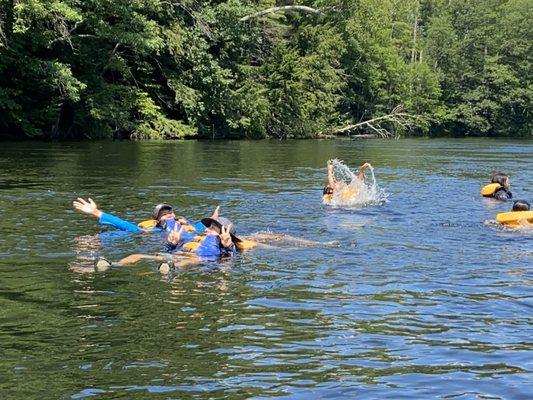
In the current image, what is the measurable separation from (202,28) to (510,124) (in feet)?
166

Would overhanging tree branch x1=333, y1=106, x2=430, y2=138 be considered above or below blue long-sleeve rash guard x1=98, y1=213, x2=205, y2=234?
above

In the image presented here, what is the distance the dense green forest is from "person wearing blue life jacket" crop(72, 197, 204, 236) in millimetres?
19043

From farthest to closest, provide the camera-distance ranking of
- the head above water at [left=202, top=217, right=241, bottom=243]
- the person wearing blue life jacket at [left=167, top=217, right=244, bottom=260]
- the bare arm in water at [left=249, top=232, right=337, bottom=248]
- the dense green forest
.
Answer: the dense green forest < the bare arm in water at [left=249, top=232, right=337, bottom=248] < the head above water at [left=202, top=217, right=241, bottom=243] < the person wearing blue life jacket at [left=167, top=217, right=244, bottom=260]

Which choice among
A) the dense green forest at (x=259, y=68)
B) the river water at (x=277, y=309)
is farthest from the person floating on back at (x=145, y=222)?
the dense green forest at (x=259, y=68)

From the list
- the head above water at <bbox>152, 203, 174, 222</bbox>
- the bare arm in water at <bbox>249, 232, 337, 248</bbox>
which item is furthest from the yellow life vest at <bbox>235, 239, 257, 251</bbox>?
the head above water at <bbox>152, 203, 174, 222</bbox>

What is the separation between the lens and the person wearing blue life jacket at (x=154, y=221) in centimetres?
1152

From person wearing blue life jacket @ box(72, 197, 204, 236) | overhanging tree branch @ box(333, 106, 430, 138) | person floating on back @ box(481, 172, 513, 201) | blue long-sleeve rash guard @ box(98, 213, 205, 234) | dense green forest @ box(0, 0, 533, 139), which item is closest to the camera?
person wearing blue life jacket @ box(72, 197, 204, 236)

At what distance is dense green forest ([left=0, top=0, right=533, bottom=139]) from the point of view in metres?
35.1

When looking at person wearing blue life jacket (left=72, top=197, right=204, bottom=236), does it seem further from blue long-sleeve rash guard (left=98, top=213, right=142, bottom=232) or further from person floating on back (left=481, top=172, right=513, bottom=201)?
person floating on back (left=481, top=172, right=513, bottom=201)

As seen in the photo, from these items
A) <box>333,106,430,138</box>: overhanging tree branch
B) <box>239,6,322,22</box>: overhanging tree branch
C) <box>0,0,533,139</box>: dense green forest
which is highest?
<box>239,6,322,22</box>: overhanging tree branch

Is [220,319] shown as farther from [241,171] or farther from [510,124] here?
[510,124]

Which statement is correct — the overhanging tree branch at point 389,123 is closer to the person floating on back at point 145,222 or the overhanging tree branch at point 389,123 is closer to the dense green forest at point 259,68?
the dense green forest at point 259,68

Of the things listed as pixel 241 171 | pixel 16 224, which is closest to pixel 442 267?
pixel 16 224

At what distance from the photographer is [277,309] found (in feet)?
24.6
